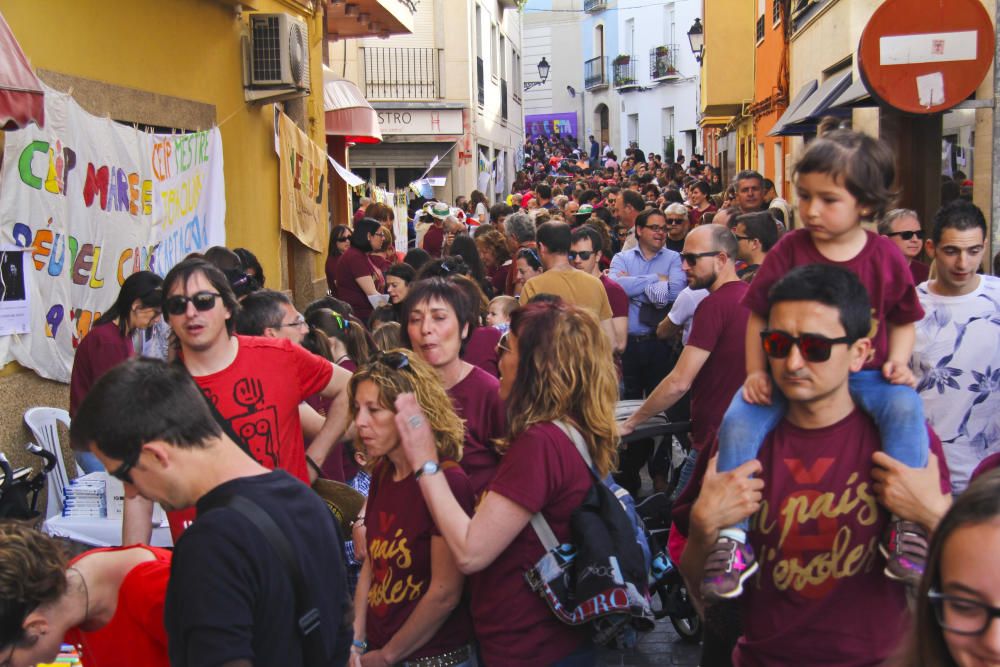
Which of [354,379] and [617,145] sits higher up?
[617,145]

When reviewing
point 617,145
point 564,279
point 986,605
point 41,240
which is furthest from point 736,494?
point 617,145

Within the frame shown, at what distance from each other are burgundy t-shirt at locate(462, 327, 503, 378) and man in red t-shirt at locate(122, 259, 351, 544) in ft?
3.83

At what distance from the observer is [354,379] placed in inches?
146

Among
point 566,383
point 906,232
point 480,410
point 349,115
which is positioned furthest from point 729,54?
point 566,383

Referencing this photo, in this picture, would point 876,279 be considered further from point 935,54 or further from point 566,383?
point 935,54

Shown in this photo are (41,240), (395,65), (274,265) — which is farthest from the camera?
(395,65)

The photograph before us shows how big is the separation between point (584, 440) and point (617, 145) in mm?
56369

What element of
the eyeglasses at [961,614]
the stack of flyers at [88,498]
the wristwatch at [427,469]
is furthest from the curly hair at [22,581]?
the stack of flyers at [88,498]

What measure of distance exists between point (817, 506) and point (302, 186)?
10571 millimetres

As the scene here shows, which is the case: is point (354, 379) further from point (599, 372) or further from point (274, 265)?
point (274, 265)

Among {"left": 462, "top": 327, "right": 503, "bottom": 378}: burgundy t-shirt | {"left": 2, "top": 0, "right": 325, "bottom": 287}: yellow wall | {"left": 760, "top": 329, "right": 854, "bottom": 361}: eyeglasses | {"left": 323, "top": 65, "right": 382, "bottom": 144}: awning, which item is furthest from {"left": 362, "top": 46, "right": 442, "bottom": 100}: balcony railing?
{"left": 760, "top": 329, "right": 854, "bottom": 361}: eyeglasses

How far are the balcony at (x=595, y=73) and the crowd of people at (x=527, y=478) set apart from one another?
5421cm

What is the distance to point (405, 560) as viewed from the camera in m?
3.57

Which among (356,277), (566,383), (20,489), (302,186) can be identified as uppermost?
(302,186)
